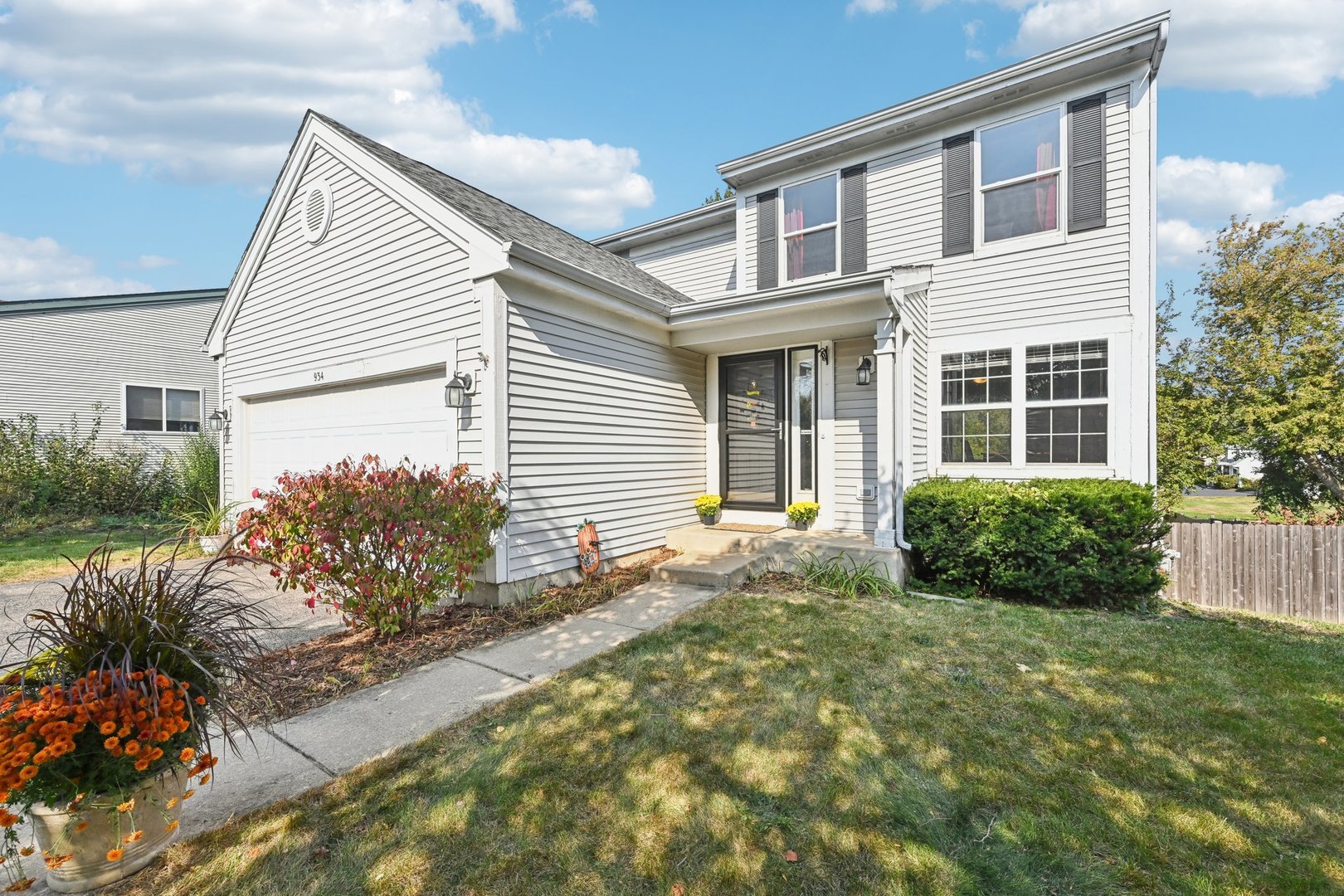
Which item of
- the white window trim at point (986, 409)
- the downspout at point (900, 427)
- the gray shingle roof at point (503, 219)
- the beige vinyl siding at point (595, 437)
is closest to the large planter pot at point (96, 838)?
the beige vinyl siding at point (595, 437)

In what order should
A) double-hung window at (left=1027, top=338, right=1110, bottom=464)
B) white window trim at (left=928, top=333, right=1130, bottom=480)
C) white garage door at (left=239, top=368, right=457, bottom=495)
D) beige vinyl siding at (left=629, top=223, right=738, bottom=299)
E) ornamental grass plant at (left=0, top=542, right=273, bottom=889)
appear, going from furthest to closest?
beige vinyl siding at (left=629, top=223, right=738, bottom=299)
double-hung window at (left=1027, top=338, right=1110, bottom=464)
white window trim at (left=928, top=333, right=1130, bottom=480)
white garage door at (left=239, top=368, right=457, bottom=495)
ornamental grass plant at (left=0, top=542, right=273, bottom=889)

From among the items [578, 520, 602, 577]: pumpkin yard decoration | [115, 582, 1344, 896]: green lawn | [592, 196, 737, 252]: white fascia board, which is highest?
[592, 196, 737, 252]: white fascia board

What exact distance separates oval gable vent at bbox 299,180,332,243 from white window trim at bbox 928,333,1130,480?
8.35m

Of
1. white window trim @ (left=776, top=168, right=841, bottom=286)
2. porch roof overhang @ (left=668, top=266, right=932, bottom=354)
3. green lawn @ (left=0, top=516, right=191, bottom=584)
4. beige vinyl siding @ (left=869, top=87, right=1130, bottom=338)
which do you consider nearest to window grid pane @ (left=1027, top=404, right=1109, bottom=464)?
beige vinyl siding @ (left=869, top=87, right=1130, bottom=338)

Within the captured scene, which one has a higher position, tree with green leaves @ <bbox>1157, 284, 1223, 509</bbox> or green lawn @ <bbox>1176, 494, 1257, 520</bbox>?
tree with green leaves @ <bbox>1157, 284, 1223, 509</bbox>

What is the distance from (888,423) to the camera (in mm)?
6312

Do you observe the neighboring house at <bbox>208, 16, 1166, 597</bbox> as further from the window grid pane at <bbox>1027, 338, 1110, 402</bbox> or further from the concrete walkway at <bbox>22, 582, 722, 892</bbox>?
the concrete walkway at <bbox>22, 582, 722, 892</bbox>

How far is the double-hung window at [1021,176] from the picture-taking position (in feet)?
23.0

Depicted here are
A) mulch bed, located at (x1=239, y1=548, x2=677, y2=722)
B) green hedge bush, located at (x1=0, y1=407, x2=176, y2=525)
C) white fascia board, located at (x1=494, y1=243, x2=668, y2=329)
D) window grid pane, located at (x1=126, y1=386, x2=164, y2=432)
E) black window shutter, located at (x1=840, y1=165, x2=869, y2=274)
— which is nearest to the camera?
mulch bed, located at (x1=239, y1=548, x2=677, y2=722)

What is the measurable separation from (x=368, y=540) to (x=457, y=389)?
177 cm

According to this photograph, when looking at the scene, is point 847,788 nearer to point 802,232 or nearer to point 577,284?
point 577,284

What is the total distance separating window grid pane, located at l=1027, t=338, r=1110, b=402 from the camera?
6.74 metres

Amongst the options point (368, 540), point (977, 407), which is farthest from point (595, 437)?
point (977, 407)

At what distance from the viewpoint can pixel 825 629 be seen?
467 centimetres
